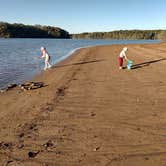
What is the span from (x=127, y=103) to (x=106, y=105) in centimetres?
77

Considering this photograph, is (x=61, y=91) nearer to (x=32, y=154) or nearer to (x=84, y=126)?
(x=84, y=126)

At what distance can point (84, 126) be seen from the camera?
8.11 meters

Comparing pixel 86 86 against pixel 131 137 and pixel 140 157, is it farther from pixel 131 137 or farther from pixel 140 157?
pixel 140 157

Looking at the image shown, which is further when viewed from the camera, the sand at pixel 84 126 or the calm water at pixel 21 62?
the calm water at pixel 21 62

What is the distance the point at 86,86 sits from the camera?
14281 millimetres

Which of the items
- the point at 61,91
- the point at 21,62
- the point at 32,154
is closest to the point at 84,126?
the point at 32,154

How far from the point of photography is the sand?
6.17m

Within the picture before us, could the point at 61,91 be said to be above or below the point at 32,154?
below

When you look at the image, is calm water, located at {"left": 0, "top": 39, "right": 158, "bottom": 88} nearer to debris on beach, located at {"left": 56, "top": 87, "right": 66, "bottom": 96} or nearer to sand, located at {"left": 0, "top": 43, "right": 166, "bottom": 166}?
debris on beach, located at {"left": 56, "top": 87, "right": 66, "bottom": 96}

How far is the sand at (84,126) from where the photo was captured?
6172mm

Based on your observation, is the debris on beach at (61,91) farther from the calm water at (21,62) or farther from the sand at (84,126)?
the calm water at (21,62)

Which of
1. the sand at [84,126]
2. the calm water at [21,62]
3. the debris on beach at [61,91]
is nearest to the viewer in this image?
the sand at [84,126]

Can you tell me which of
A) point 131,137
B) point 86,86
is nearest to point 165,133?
point 131,137

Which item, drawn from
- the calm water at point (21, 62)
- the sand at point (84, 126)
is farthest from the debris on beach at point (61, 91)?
the calm water at point (21, 62)
